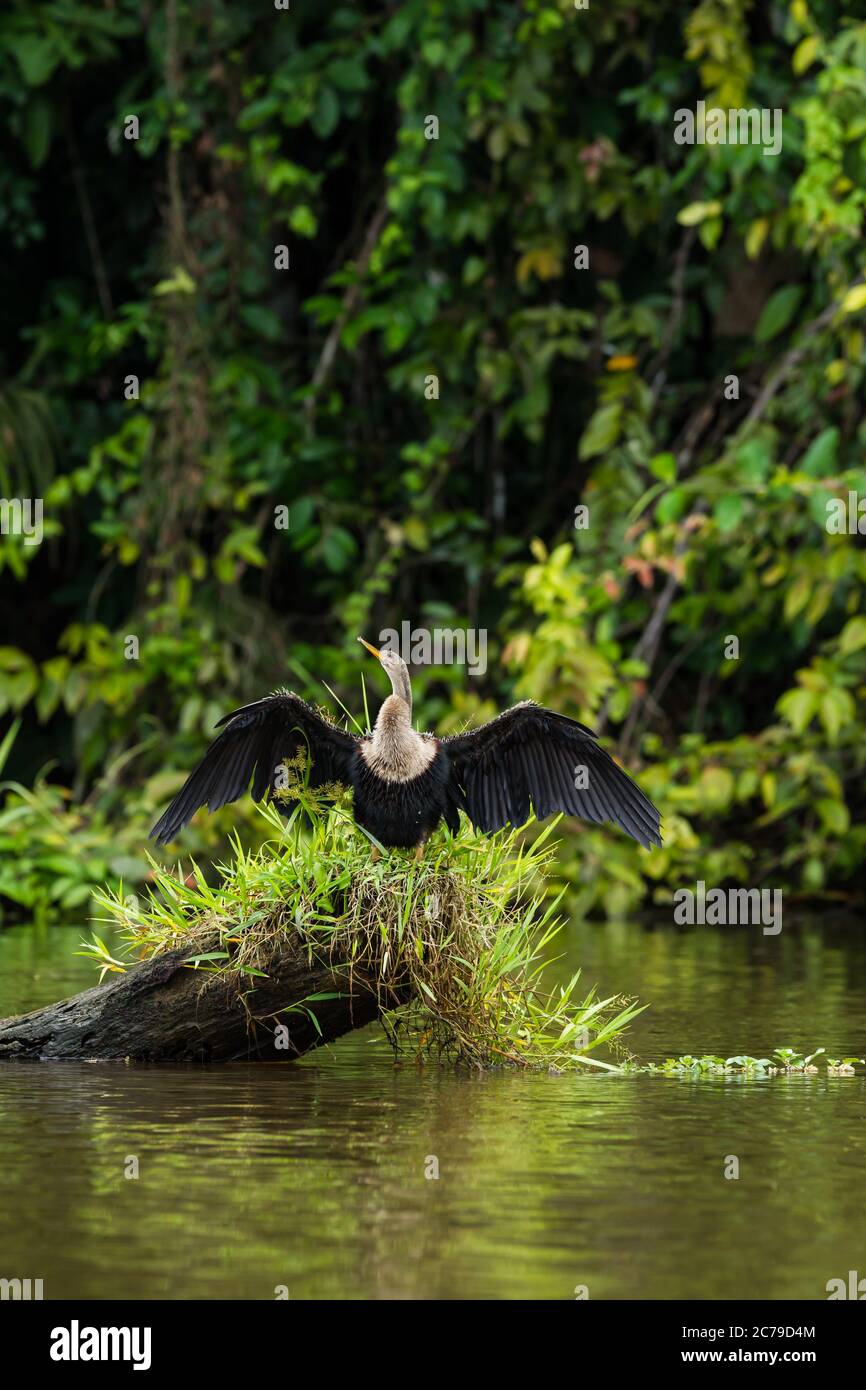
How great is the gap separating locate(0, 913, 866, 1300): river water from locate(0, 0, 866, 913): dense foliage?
4937 mm

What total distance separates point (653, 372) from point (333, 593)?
2.50 meters

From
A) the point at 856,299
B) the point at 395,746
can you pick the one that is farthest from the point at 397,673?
the point at 856,299

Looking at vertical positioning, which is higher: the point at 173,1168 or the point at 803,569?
the point at 803,569

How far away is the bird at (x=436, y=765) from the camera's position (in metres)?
6.14

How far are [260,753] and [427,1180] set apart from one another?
2212mm

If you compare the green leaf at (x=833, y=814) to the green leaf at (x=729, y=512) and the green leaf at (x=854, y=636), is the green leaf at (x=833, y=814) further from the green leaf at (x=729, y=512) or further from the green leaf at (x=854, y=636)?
the green leaf at (x=729, y=512)

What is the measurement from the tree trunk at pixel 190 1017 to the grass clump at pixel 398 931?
3cm

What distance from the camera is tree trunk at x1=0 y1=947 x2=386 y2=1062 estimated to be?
5.93 metres

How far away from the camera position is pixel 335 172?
14297 mm

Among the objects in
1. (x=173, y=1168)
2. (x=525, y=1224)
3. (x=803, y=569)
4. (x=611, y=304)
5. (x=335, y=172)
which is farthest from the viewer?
(x=335, y=172)

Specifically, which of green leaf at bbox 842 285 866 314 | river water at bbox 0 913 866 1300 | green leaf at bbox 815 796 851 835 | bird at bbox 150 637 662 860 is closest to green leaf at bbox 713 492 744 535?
green leaf at bbox 842 285 866 314

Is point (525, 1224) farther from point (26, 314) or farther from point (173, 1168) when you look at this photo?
point (26, 314)

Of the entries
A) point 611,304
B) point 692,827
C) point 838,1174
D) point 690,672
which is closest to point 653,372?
point 611,304

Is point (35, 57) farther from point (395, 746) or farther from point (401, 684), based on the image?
point (395, 746)
